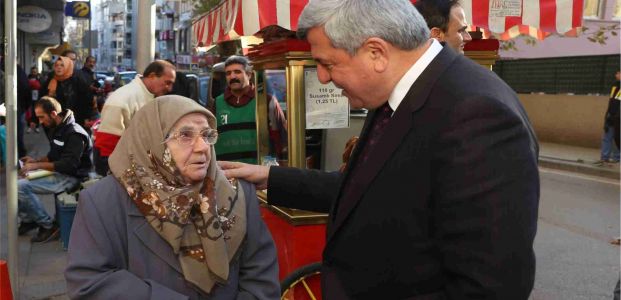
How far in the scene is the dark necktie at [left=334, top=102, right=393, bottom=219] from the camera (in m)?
1.54

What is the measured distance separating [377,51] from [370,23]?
0.24ft

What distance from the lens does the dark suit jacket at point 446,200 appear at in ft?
4.14

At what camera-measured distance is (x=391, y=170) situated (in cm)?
143

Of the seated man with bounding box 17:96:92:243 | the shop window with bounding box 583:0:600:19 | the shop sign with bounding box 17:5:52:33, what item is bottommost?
the seated man with bounding box 17:96:92:243

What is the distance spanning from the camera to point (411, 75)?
1491mm

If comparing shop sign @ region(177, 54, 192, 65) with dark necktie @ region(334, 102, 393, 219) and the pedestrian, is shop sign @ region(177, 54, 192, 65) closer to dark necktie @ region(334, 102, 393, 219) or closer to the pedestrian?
the pedestrian

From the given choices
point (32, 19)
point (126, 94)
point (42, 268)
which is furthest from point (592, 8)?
point (32, 19)

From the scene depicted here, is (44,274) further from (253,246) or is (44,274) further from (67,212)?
(253,246)

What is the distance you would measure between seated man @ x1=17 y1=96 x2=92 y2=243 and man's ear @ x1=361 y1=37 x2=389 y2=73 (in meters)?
5.02

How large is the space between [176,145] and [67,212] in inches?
157

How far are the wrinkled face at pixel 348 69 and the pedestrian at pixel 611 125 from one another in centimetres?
1026

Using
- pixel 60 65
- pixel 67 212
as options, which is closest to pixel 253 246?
pixel 67 212

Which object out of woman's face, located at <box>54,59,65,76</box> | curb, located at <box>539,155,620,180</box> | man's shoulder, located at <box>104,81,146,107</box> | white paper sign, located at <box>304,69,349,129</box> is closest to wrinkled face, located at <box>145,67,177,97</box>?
man's shoulder, located at <box>104,81,146,107</box>

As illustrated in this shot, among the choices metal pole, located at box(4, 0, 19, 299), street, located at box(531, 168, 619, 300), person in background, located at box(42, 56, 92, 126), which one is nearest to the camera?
metal pole, located at box(4, 0, 19, 299)
